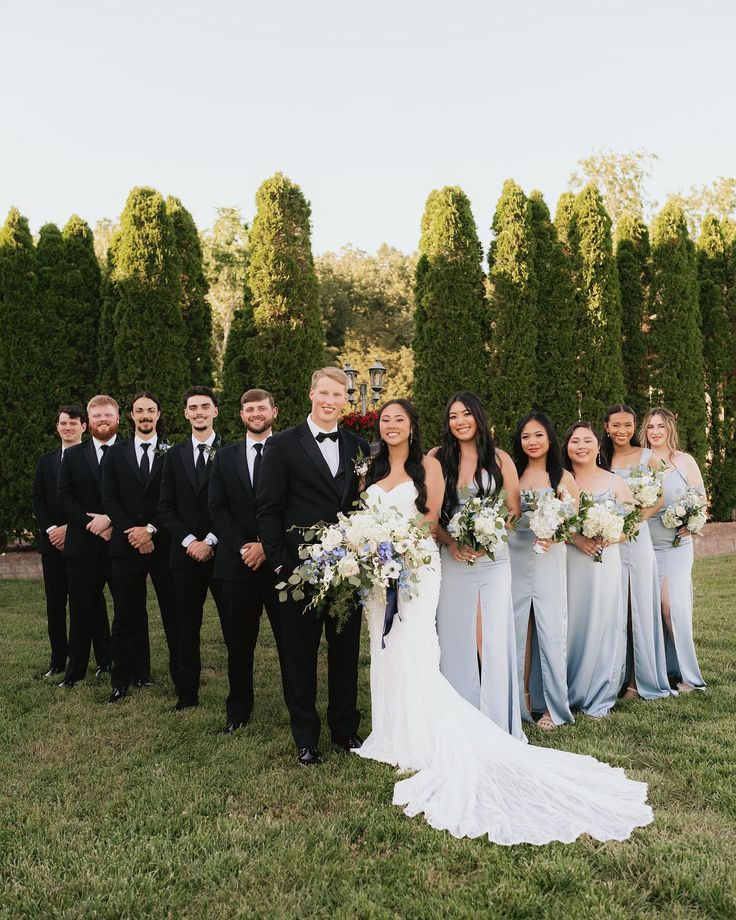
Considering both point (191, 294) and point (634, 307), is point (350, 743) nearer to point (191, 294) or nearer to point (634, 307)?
point (191, 294)

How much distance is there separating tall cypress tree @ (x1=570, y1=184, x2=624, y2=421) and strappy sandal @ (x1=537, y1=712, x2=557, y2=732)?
30.4ft

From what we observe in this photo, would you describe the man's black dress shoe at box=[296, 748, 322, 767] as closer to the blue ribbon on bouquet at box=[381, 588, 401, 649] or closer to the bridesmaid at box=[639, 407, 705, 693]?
the blue ribbon on bouquet at box=[381, 588, 401, 649]

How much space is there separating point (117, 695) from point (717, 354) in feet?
44.5

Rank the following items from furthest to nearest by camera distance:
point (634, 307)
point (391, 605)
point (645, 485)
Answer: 1. point (634, 307)
2. point (645, 485)
3. point (391, 605)

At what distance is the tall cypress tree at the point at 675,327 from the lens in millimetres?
14641

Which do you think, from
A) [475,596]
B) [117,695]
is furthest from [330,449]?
[117,695]

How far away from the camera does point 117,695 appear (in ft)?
20.0

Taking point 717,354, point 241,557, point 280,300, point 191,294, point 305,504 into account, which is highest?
point 191,294

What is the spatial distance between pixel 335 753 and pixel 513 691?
1.22 meters

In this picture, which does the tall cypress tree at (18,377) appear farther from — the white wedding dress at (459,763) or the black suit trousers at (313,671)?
the white wedding dress at (459,763)

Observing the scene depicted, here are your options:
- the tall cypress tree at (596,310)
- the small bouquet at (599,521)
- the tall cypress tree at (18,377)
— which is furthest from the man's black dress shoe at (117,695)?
the tall cypress tree at (596,310)

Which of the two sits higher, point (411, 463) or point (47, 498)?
point (411, 463)

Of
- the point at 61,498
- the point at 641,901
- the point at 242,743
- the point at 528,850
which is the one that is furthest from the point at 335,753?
the point at 61,498

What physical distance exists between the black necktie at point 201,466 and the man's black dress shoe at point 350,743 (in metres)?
2.16
